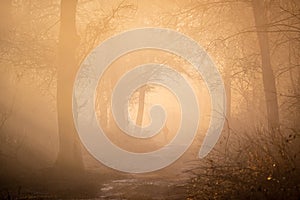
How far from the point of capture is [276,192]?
5.95 m

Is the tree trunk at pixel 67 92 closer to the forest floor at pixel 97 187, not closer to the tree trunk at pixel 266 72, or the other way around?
the forest floor at pixel 97 187

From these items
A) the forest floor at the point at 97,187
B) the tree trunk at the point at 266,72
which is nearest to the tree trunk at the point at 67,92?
the forest floor at the point at 97,187

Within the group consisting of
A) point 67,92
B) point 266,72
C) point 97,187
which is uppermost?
point 266,72

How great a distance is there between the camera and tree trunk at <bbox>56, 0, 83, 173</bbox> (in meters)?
13.2

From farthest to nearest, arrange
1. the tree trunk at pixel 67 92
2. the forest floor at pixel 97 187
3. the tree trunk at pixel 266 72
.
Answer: the tree trunk at pixel 67 92 → the tree trunk at pixel 266 72 → the forest floor at pixel 97 187

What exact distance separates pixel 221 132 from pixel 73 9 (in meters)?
11.4

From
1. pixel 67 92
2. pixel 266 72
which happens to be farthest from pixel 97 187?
pixel 266 72

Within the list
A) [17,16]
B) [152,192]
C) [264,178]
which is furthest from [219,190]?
[17,16]

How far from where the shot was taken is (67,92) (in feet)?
44.2

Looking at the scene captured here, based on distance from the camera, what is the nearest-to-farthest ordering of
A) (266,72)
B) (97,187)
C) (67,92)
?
(97,187) < (266,72) < (67,92)

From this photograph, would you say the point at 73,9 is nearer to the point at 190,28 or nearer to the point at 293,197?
the point at 190,28

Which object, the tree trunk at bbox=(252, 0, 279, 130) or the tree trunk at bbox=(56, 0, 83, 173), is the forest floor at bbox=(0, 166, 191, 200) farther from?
the tree trunk at bbox=(252, 0, 279, 130)

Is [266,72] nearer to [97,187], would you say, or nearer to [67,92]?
[97,187]

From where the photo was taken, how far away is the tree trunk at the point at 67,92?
43.3ft
